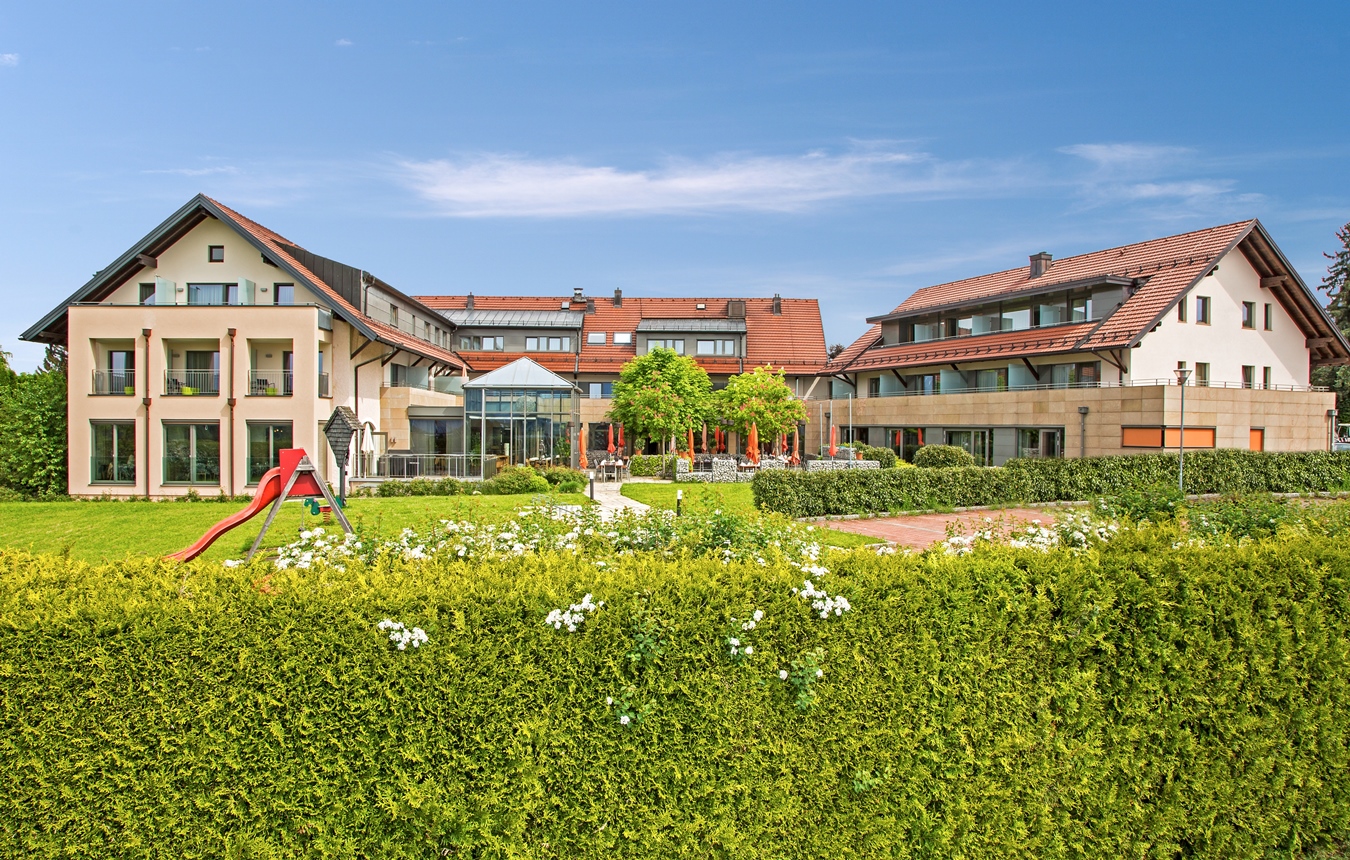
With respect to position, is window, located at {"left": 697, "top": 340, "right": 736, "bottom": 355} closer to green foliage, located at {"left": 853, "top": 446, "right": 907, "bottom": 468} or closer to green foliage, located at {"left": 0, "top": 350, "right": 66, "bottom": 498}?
green foliage, located at {"left": 853, "top": 446, "right": 907, "bottom": 468}

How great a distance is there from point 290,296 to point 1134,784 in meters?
28.9

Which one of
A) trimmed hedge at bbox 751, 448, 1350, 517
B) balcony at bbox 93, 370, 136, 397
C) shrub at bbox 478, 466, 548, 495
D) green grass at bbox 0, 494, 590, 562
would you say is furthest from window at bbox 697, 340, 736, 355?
balcony at bbox 93, 370, 136, 397

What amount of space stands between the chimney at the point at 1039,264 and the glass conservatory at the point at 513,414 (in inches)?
894

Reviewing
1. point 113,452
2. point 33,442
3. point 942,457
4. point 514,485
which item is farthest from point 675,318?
point 33,442

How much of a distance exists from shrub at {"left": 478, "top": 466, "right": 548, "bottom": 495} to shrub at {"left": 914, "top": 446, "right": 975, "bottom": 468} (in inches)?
535

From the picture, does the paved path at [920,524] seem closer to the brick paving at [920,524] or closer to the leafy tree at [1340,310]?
the brick paving at [920,524]

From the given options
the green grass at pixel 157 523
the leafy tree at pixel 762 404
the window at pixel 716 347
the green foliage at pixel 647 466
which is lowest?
the green grass at pixel 157 523

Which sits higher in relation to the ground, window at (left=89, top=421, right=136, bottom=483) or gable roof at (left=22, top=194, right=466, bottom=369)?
gable roof at (left=22, top=194, right=466, bottom=369)

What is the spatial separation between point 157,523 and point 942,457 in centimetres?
2393

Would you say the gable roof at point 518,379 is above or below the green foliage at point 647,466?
above

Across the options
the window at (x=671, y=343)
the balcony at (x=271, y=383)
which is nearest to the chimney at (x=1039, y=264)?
the window at (x=671, y=343)

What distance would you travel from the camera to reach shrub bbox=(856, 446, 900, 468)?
2974 centimetres

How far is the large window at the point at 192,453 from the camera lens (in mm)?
24547

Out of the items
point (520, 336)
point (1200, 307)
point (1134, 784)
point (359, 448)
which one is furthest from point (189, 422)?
point (1200, 307)
